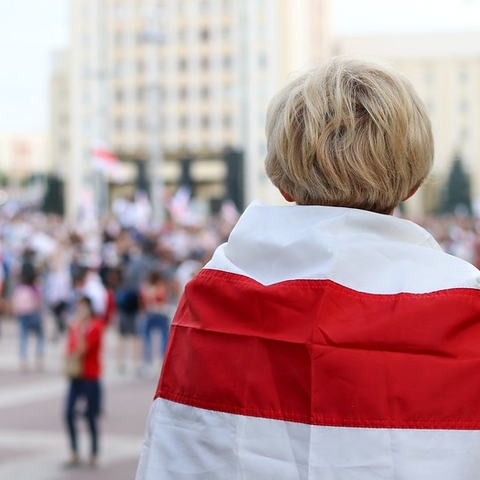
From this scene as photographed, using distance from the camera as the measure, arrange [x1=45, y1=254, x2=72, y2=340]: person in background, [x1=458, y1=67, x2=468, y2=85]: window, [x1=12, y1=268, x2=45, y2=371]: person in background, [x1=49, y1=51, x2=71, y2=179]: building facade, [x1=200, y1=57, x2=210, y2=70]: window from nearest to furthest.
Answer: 1. [x1=12, y1=268, x2=45, y2=371]: person in background
2. [x1=45, y1=254, x2=72, y2=340]: person in background
3. [x1=200, y1=57, x2=210, y2=70]: window
4. [x1=458, y1=67, x2=468, y2=85]: window
5. [x1=49, y1=51, x2=71, y2=179]: building facade

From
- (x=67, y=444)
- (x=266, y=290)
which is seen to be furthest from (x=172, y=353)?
(x=67, y=444)

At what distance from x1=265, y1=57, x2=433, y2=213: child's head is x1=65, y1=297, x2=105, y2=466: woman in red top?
288 inches

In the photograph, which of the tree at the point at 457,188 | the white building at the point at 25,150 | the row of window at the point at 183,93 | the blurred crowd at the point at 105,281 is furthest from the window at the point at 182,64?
the blurred crowd at the point at 105,281

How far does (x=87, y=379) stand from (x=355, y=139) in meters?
7.53

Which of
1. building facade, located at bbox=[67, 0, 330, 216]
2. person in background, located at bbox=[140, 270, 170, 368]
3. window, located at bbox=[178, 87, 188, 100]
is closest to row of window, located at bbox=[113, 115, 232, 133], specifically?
building facade, located at bbox=[67, 0, 330, 216]

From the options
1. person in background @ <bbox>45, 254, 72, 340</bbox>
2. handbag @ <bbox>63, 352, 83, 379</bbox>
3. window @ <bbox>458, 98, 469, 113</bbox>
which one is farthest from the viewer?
window @ <bbox>458, 98, 469, 113</bbox>

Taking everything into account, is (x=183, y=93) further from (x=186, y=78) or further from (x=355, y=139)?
(x=355, y=139)

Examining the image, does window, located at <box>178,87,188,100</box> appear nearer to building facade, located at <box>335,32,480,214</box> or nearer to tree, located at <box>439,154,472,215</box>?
building facade, located at <box>335,32,480,214</box>

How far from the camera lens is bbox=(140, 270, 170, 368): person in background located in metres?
15.0

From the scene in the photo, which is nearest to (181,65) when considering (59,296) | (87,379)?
(59,296)

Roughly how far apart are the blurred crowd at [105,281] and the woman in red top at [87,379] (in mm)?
230

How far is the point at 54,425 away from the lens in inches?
430

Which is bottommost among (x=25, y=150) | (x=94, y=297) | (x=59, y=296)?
(x=25, y=150)

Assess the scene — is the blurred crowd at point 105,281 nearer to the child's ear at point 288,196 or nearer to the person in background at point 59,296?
the person in background at point 59,296
